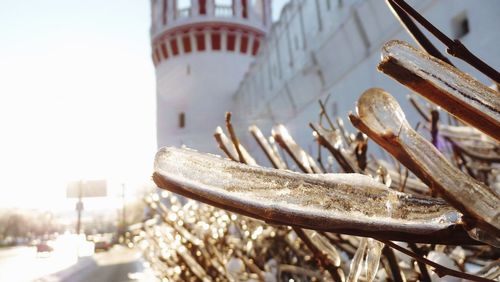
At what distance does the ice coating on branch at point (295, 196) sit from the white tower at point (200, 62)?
26.3 metres

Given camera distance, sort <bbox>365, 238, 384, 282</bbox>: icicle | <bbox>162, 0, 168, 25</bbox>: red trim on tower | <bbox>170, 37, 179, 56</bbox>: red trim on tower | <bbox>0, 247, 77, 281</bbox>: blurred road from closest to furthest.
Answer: <bbox>365, 238, 384, 282</bbox>: icicle → <bbox>0, 247, 77, 281</bbox>: blurred road → <bbox>170, 37, 179, 56</bbox>: red trim on tower → <bbox>162, 0, 168, 25</bbox>: red trim on tower

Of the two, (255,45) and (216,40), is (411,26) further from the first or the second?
(255,45)

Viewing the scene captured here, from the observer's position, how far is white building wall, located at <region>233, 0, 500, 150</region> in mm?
7082

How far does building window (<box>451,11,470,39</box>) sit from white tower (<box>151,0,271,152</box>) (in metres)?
20.0

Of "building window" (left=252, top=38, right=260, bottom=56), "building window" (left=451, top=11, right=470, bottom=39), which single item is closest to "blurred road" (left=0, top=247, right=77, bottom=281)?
"building window" (left=451, top=11, right=470, bottom=39)

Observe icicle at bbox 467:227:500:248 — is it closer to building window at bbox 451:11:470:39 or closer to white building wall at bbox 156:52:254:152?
building window at bbox 451:11:470:39

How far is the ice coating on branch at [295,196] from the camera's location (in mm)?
561

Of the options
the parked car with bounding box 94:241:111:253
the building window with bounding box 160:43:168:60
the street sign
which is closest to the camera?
the building window with bounding box 160:43:168:60

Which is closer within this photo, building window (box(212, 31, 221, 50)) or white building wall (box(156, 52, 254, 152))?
building window (box(212, 31, 221, 50))

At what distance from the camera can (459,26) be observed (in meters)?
7.60

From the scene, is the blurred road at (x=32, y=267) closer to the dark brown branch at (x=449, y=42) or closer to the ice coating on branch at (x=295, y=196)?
the ice coating on branch at (x=295, y=196)

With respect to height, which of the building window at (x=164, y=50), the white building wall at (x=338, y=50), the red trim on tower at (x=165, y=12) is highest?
the red trim on tower at (x=165, y=12)

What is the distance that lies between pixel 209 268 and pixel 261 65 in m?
17.0

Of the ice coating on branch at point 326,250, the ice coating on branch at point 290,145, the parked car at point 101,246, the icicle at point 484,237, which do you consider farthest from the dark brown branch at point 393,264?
the parked car at point 101,246
